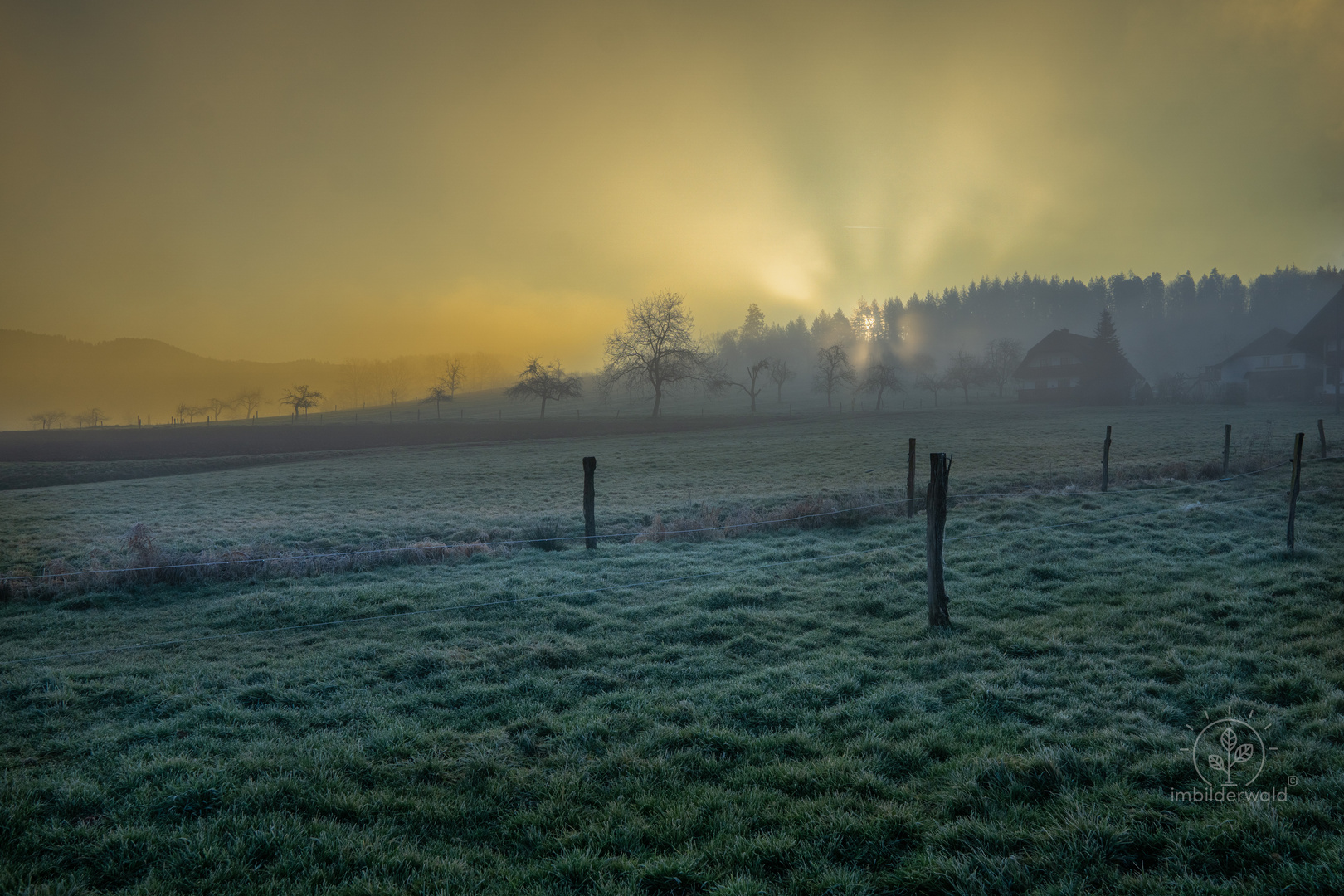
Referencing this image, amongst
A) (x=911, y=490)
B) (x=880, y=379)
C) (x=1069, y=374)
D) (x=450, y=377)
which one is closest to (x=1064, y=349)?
(x=1069, y=374)

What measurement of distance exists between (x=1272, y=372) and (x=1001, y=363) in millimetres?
35321

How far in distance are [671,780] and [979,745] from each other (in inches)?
109

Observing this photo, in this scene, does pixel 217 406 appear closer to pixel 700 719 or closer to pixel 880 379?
pixel 880 379

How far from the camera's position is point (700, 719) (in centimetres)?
609

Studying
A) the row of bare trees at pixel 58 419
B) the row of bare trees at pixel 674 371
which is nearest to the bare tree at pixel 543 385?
the row of bare trees at pixel 674 371

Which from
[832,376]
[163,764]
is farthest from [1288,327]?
[163,764]

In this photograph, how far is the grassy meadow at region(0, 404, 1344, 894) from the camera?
406 cm

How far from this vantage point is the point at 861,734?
5.77 metres

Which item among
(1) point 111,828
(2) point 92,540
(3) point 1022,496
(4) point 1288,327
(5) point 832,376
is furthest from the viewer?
(4) point 1288,327

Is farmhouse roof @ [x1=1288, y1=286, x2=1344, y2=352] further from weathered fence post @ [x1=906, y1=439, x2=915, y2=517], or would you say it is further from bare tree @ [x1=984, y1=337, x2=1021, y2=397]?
weathered fence post @ [x1=906, y1=439, x2=915, y2=517]

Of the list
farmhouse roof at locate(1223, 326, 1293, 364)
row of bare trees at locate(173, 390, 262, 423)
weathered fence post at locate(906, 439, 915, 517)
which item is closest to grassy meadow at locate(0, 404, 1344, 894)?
weathered fence post at locate(906, 439, 915, 517)

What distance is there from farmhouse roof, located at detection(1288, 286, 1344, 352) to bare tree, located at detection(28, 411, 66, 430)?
9378 inches

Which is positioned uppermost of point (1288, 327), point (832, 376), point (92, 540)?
point (1288, 327)

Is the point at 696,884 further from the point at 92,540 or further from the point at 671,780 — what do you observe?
the point at 92,540
